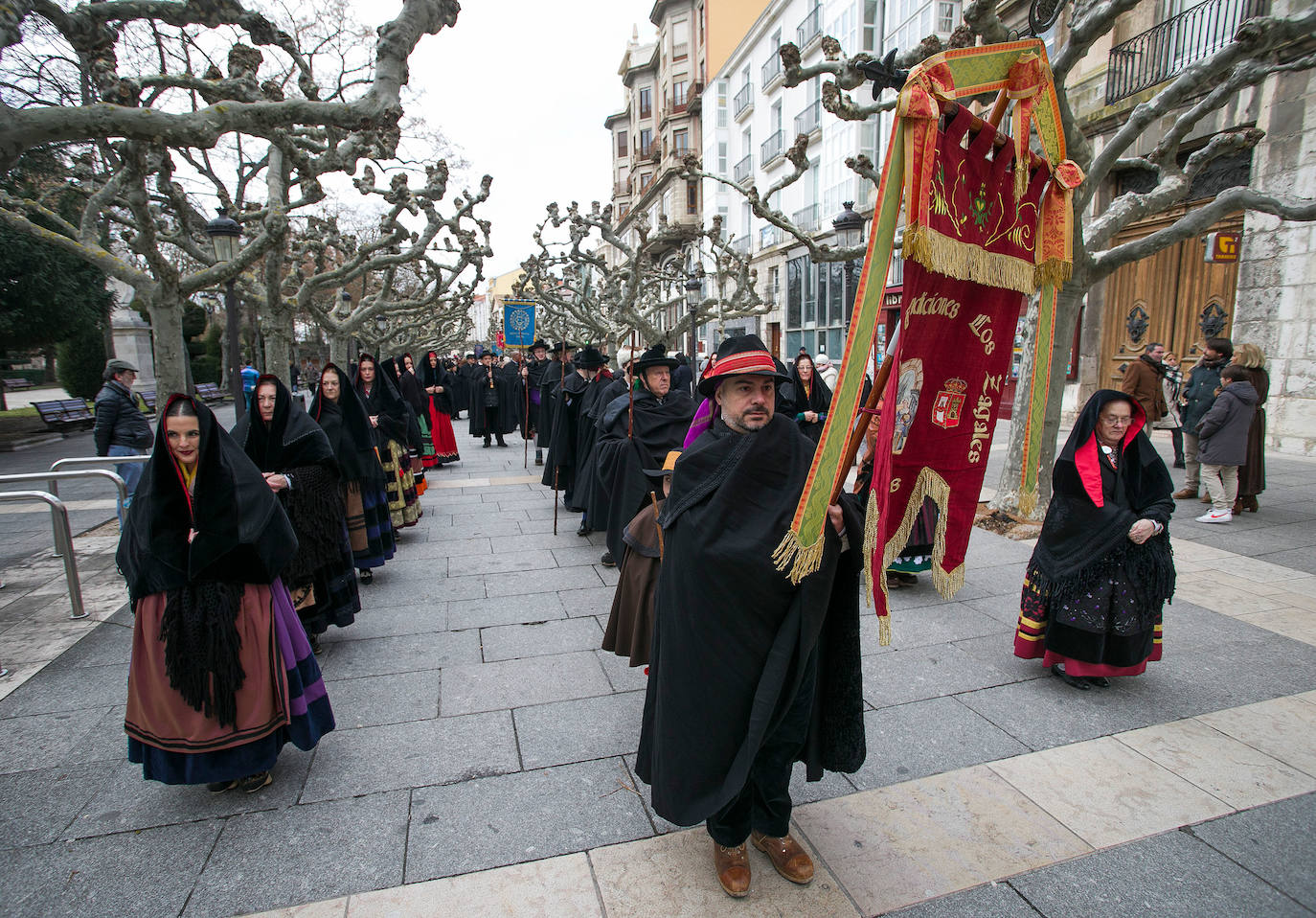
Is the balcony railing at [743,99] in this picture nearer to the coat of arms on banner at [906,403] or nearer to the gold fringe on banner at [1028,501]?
the gold fringe on banner at [1028,501]

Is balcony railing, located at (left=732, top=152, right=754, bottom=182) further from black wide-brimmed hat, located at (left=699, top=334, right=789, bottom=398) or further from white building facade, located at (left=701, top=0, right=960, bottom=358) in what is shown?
black wide-brimmed hat, located at (left=699, top=334, right=789, bottom=398)

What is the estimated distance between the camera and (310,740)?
3.30m

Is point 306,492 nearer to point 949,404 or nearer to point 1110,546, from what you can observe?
point 949,404

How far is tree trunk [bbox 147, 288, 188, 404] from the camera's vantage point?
826 centimetres

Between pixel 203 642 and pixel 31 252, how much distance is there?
63.2 ft

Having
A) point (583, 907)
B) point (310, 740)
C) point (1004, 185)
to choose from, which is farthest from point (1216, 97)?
point (310, 740)

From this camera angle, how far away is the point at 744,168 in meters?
35.1

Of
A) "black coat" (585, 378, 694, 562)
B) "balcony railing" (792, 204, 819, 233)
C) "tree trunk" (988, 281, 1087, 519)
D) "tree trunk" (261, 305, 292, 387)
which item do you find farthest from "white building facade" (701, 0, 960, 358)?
"black coat" (585, 378, 694, 562)

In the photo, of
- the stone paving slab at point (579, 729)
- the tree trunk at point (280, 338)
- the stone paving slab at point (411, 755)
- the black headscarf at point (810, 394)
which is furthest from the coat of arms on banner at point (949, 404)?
the tree trunk at point (280, 338)

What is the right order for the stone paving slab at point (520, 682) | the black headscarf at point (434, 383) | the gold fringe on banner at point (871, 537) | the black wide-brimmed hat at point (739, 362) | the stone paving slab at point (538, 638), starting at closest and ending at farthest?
the gold fringe on banner at point (871, 537), the black wide-brimmed hat at point (739, 362), the stone paving slab at point (520, 682), the stone paving slab at point (538, 638), the black headscarf at point (434, 383)

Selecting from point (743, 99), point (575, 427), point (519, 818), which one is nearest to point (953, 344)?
point (519, 818)

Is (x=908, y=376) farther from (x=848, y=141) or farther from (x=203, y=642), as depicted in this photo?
(x=848, y=141)

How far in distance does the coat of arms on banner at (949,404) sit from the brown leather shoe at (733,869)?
168cm

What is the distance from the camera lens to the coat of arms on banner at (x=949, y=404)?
234 cm
